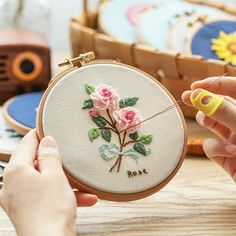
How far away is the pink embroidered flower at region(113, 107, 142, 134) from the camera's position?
2.18 feet

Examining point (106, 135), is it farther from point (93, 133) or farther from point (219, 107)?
point (219, 107)

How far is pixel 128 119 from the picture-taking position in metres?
0.67

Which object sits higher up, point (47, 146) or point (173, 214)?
point (47, 146)

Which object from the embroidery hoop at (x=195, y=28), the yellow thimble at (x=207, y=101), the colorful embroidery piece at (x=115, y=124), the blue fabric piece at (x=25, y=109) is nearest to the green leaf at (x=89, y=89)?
the colorful embroidery piece at (x=115, y=124)

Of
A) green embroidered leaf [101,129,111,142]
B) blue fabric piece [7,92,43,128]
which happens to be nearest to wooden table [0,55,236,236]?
green embroidered leaf [101,129,111,142]

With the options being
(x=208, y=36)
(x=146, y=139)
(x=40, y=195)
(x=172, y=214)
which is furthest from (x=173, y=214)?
(x=208, y=36)

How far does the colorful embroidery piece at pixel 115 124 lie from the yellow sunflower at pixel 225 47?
0.34 meters

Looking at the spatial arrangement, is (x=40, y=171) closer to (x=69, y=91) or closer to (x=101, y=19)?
(x=69, y=91)

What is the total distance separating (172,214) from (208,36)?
0.45 meters

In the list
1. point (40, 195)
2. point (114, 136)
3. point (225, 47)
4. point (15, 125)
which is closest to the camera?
point (40, 195)

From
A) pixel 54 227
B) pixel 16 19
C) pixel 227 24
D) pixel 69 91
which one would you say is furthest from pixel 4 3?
pixel 54 227

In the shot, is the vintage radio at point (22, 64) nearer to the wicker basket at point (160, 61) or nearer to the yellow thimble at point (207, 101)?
the wicker basket at point (160, 61)

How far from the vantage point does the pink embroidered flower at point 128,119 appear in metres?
0.66

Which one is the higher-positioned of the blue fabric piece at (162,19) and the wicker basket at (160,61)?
the blue fabric piece at (162,19)
